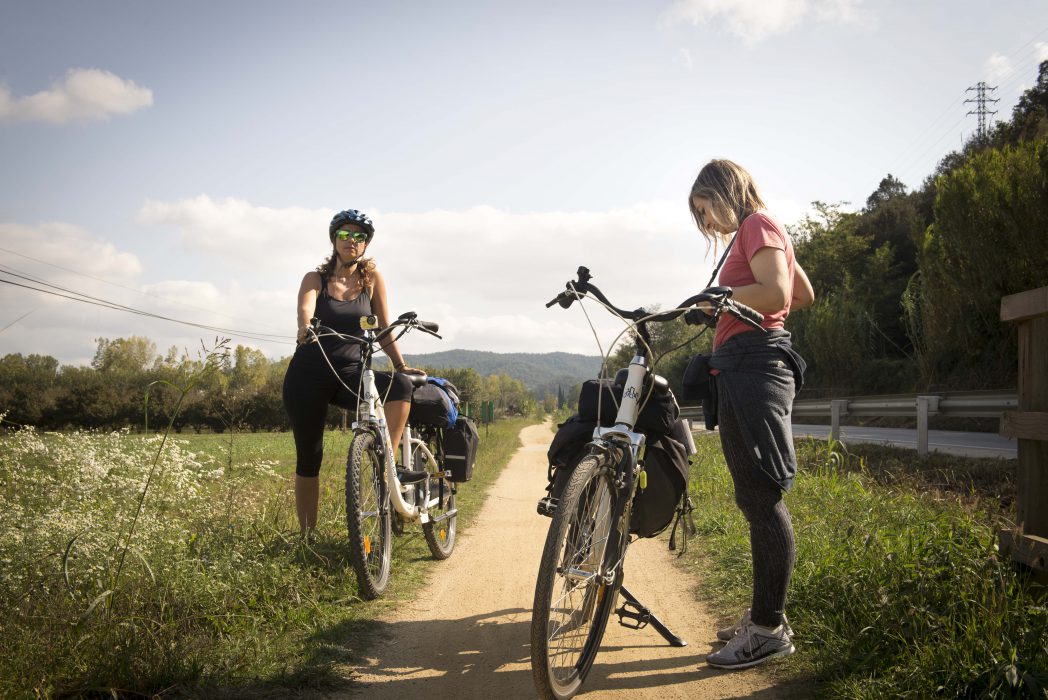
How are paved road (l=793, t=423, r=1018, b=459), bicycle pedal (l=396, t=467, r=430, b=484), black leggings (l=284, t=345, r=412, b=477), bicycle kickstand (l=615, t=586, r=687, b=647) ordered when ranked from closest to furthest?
bicycle kickstand (l=615, t=586, r=687, b=647)
black leggings (l=284, t=345, r=412, b=477)
bicycle pedal (l=396, t=467, r=430, b=484)
paved road (l=793, t=423, r=1018, b=459)

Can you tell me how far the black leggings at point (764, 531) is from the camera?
9.98ft

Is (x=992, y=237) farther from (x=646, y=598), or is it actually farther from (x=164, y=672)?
(x=164, y=672)

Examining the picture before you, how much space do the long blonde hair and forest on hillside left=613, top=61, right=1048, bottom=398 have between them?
0.70 meters

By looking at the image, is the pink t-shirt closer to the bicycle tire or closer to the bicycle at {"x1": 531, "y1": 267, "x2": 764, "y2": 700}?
the bicycle at {"x1": 531, "y1": 267, "x2": 764, "y2": 700}

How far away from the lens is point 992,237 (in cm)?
1789

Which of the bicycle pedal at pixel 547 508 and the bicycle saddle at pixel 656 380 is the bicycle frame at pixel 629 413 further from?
the bicycle pedal at pixel 547 508

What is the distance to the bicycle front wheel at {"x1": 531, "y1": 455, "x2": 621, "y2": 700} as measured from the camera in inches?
97.5

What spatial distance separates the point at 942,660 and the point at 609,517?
4.47 ft

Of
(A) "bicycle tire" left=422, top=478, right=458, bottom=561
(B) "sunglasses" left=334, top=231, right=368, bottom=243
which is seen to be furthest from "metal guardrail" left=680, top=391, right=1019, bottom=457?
(B) "sunglasses" left=334, top=231, right=368, bottom=243

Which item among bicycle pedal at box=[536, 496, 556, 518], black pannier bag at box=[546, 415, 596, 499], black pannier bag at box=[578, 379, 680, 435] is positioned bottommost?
bicycle pedal at box=[536, 496, 556, 518]

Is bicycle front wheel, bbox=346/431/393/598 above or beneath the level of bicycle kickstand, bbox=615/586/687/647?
above

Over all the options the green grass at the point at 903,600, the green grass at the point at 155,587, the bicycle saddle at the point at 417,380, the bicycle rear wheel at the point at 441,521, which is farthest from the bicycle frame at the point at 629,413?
the bicycle rear wheel at the point at 441,521

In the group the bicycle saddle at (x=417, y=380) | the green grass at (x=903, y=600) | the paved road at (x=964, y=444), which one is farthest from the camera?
the paved road at (x=964, y=444)

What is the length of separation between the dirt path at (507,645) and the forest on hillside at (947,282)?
1.47 m
